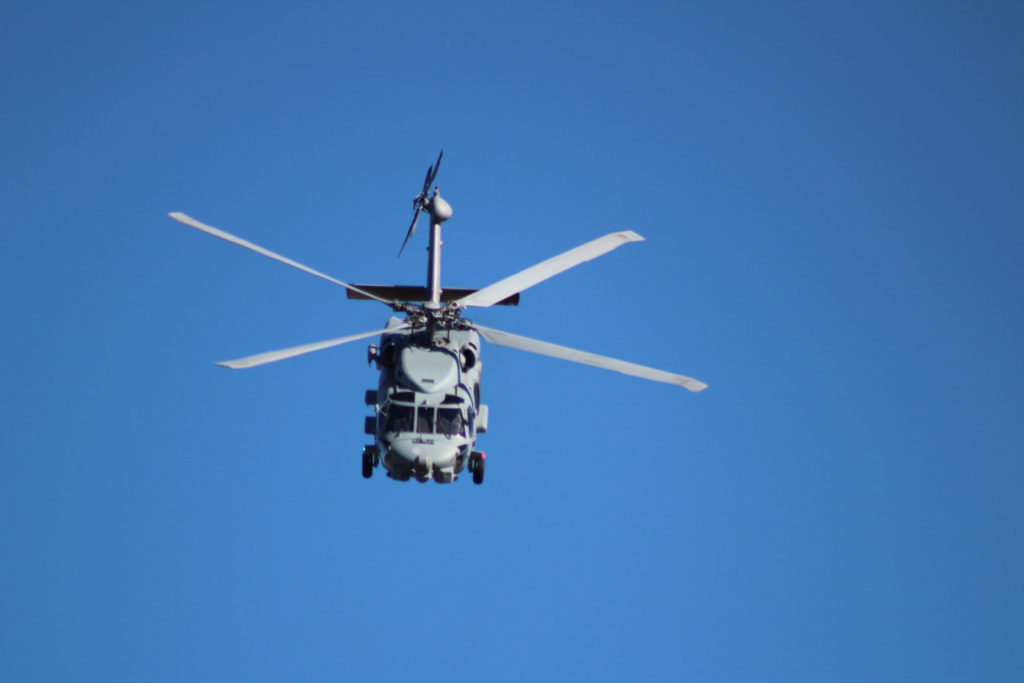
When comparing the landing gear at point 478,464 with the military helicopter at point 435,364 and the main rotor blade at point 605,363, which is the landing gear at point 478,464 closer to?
the military helicopter at point 435,364

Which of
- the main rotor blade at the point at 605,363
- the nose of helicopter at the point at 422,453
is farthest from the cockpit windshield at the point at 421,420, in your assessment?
the main rotor blade at the point at 605,363

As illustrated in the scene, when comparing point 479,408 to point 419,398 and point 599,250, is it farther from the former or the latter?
point 599,250

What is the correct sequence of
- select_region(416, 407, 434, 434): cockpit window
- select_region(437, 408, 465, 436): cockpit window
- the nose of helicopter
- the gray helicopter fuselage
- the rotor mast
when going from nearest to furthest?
the nose of helicopter, the gray helicopter fuselage, select_region(416, 407, 434, 434): cockpit window, select_region(437, 408, 465, 436): cockpit window, the rotor mast

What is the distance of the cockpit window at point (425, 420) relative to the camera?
36.2 m

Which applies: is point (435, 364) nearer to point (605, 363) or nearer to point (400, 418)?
point (400, 418)

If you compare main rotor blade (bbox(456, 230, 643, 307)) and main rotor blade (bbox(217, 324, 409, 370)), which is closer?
main rotor blade (bbox(217, 324, 409, 370))

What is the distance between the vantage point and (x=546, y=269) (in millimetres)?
38094

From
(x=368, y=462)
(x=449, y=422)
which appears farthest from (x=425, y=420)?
(x=368, y=462)

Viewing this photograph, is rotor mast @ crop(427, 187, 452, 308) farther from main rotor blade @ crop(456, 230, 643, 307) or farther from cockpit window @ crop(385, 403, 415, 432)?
cockpit window @ crop(385, 403, 415, 432)

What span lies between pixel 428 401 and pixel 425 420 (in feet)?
1.78

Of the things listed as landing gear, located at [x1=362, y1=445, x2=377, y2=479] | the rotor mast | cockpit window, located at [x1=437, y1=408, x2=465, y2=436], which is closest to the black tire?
landing gear, located at [x1=362, y1=445, x2=377, y2=479]

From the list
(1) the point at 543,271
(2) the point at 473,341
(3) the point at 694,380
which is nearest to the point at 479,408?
(2) the point at 473,341

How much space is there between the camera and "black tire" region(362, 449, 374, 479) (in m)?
39.2

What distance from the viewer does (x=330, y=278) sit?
3662 centimetres
